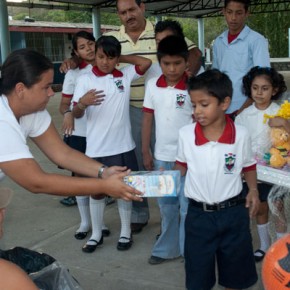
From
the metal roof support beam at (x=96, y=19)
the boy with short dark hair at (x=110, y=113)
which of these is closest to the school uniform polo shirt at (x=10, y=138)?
the boy with short dark hair at (x=110, y=113)

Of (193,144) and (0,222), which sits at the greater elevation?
(193,144)

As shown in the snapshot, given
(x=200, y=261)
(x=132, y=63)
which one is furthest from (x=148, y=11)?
(x=200, y=261)

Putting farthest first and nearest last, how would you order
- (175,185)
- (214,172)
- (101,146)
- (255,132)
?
(101,146), (255,132), (214,172), (175,185)

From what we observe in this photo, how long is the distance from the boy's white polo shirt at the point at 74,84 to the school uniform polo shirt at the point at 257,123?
4.95ft

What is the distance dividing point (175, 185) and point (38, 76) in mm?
816

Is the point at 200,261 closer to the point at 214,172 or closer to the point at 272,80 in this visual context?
the point at 214,172

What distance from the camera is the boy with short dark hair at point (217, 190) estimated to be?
7.81 ft

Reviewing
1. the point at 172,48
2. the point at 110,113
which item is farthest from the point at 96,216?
the point at 172,48

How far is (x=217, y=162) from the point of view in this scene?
2.38 meters

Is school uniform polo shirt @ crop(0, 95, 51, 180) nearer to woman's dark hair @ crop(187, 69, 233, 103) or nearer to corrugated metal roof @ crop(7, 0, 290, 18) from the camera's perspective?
woman's dark hair @ crop(187, 69, 233, 103)

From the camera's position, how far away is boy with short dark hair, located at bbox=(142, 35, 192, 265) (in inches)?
119

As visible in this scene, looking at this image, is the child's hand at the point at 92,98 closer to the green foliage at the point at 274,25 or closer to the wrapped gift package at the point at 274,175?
the wrapped gift package at the point at 274,175

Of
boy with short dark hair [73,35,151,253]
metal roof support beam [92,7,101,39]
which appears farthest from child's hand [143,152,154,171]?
metal roof support beam [92,7,101,39]

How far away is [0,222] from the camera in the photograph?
2203mm
